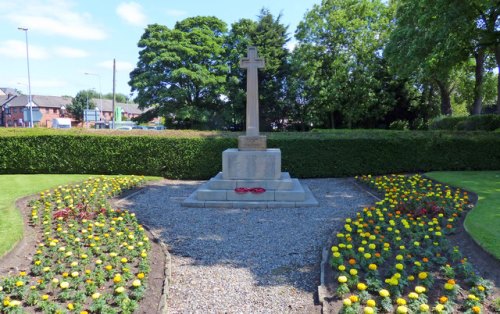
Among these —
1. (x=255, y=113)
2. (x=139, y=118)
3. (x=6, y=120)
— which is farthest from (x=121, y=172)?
(x=6, y=120)

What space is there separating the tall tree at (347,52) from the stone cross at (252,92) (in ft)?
57.5

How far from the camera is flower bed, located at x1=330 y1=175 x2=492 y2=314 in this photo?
3787mm

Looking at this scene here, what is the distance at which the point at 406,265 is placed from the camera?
4.91 m

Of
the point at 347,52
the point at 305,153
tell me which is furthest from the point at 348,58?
the point at 305,153

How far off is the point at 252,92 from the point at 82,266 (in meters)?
6.61

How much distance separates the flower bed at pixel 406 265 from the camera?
12.4 ft

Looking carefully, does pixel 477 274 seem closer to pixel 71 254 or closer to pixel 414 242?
pixel 414 242

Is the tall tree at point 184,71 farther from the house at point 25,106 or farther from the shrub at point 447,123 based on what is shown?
the house at point 25,106

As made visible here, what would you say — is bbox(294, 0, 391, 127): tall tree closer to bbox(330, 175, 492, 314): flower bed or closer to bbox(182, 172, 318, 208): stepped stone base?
bbox(182, 172, 318, 208): stepped stone base

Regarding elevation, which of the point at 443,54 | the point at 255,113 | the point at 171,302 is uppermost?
the point at 443,54

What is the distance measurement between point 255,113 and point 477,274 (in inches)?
262

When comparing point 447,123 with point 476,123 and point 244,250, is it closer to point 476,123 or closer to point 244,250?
point 476,123

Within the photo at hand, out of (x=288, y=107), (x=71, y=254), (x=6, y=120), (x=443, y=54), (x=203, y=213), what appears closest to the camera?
(x=71, y=254)

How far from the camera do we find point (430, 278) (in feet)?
14.1
